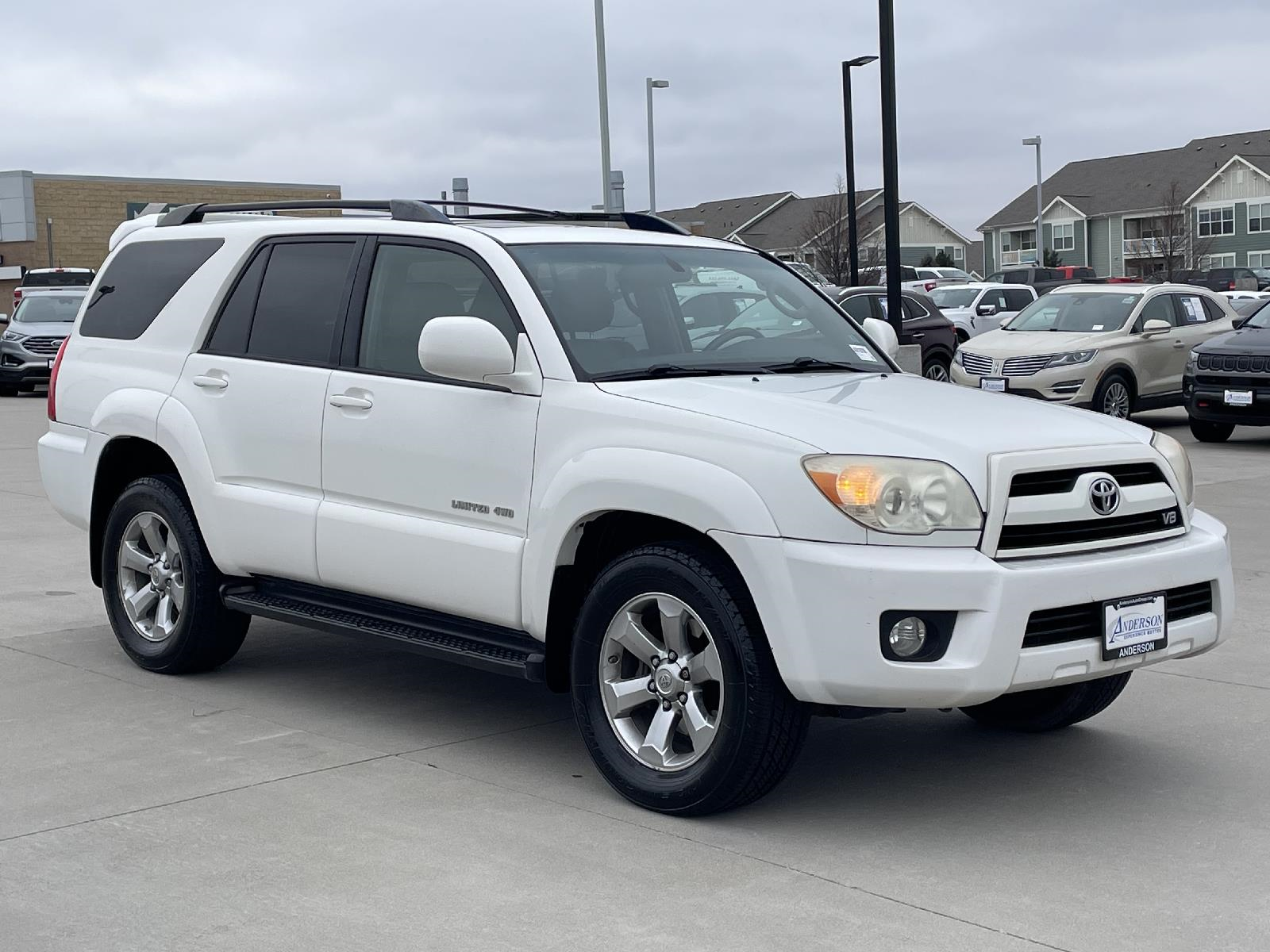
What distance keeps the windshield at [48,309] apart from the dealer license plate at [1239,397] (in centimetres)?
2045

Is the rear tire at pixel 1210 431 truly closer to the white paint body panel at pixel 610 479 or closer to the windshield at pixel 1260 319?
the windshield at pixel 1260 319

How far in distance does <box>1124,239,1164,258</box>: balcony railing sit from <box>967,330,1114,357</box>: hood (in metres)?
54.6

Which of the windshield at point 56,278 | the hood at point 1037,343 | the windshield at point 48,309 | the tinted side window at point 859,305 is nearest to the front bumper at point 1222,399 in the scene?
the hood at point 1037,343

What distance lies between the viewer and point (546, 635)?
5312mm

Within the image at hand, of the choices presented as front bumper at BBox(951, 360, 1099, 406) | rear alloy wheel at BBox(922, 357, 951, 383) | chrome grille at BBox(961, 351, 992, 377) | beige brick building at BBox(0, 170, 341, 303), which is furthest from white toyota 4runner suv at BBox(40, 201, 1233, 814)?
beige brick building at BBox(0, 170, 341, 303)

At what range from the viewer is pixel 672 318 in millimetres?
5820

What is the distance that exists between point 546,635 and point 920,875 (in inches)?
57.6

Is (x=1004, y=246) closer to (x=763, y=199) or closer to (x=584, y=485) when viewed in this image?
(x=763, y=199)

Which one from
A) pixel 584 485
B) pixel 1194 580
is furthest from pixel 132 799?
pixel 1194 580

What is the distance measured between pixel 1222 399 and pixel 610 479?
13235 millimetres

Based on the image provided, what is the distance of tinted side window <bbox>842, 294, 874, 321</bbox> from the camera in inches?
906

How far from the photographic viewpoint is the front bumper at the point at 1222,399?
16.5 metres

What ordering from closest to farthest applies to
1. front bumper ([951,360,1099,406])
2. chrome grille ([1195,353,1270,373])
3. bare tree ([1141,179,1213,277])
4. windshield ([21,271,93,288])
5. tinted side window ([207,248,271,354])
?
tinted side window ([207,248,271,354])
chrome grille ([1195,353,1270,373])
front bumper ([951,360,1099,406])
windshield ([21,271,93,288])
bare tree ([1141,179,1213,277])

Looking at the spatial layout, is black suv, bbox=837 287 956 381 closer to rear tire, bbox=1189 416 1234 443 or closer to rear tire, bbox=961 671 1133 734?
rear tire, bbox=1189 416 1234 443
